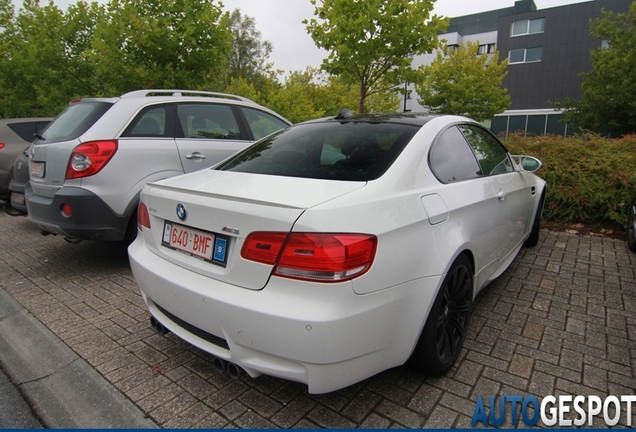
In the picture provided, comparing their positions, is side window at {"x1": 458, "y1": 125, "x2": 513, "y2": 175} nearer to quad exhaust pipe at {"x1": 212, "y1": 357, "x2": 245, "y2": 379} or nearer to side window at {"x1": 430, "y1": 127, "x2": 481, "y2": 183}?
side window at {"x1": 430, "y1": 127, "x2": 481, "y2": 183}

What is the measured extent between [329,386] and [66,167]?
10.7 ft

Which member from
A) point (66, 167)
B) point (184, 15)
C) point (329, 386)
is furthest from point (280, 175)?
point (184, 15)

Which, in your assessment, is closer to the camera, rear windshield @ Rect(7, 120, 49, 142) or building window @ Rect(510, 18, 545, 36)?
rear windshield @ Rect(7, 120, 49, 142)

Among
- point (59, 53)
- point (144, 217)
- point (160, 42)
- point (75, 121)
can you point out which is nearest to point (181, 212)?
point (144, 217)

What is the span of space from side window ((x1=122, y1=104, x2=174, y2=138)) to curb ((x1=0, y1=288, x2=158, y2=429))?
192 cm

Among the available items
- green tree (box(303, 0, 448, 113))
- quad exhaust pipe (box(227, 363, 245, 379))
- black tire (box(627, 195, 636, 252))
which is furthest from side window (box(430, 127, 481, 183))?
green tree (box(303, 0, 448, 113))

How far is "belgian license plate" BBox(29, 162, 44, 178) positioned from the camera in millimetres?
4039

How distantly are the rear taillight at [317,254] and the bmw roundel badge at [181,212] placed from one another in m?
0.54

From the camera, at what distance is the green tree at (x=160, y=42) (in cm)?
838

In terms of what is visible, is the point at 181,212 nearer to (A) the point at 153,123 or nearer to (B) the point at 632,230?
(A) the point at 153,123

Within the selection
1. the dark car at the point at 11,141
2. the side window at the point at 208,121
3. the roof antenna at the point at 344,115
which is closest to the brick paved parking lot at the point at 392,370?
the side window at the point at 208,121

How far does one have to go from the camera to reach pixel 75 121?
13.5 feet

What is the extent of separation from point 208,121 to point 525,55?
38.3 metres

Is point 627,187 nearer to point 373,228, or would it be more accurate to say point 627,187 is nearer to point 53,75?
point 373,228
